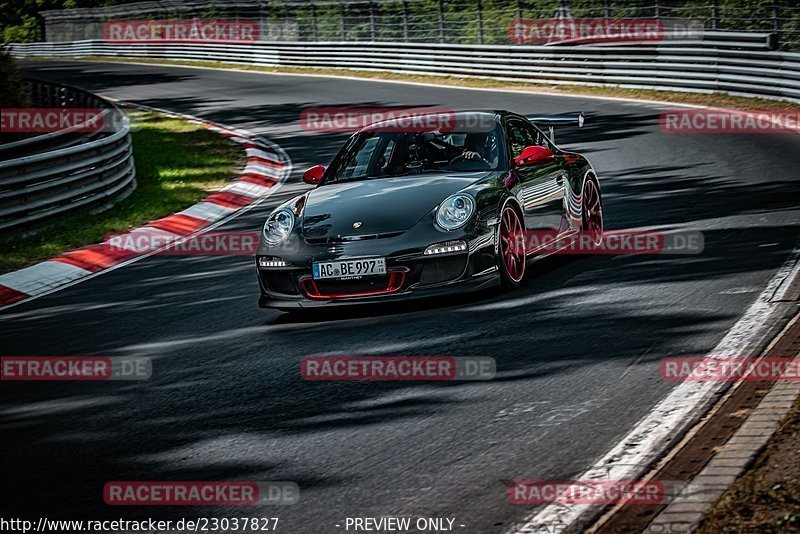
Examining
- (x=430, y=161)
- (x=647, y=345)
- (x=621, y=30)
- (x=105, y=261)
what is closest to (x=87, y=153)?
(x=105, y=261)

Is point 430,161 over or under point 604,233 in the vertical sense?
over

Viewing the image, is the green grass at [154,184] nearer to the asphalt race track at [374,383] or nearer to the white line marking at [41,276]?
the white line marking at [41,276]

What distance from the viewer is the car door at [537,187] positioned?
866 centimetres

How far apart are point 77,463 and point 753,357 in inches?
134

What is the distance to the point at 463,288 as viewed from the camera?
25.4 ft

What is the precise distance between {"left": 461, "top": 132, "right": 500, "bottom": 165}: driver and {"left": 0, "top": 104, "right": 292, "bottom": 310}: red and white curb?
12.9 feet

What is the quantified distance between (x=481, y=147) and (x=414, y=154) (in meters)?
0.53

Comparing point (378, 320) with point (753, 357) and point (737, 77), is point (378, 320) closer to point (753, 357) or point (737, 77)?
point (753, 357)

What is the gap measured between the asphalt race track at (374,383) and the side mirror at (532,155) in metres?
0.84

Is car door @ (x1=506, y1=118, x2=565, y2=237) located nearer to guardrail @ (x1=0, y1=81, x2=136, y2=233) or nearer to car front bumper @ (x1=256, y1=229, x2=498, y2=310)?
car front bumper @ (x1=256, y1=229, x2=498, y2=310)

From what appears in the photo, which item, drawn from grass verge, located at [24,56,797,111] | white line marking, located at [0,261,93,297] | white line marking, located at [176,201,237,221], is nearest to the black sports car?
white line marking, located at [0,261,93,297]

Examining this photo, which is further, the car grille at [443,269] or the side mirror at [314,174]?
the side mirror at [314,174]

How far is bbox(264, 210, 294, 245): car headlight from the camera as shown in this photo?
8164 mm

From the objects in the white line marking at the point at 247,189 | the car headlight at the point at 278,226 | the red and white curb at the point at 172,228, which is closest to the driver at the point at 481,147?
the car headlight at the point at 278,226
